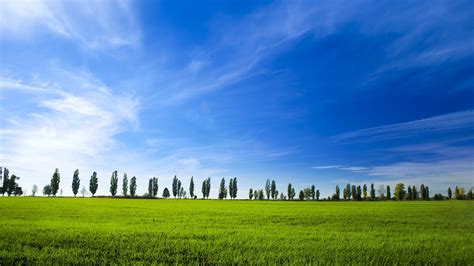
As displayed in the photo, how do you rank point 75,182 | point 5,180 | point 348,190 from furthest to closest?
1. point 348,190
2. point 75,182
3. point 5,180

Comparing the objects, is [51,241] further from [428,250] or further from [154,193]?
[154,193]

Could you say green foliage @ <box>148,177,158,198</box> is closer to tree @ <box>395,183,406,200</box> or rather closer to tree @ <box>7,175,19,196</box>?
tree @ <box>7,175,19,196</box>

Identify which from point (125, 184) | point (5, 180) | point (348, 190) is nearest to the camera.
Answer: point (5, 180)

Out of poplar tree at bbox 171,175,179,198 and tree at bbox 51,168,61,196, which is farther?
poplar tree at bbox 171,175,179,198

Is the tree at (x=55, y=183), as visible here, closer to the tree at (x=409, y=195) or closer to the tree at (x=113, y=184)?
the tree at (x=113, y=184)

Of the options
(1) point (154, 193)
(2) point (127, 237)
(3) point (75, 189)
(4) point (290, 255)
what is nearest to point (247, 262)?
(4) point (290, 255)

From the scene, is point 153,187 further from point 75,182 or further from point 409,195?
point 409,195

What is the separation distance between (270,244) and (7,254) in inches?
349

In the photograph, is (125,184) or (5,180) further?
(125,184)

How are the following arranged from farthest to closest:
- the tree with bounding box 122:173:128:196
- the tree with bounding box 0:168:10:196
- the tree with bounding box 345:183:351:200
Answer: the tree with bounding box 345:183:351:200 → the tree with bounding box 122:173:128:196 → the tree with bounding box 0:168:10:196

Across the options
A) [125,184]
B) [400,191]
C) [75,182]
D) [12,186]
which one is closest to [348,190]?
[400,191]

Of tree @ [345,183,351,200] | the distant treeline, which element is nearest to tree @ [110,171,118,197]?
the distant treeline

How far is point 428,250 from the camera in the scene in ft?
36.8

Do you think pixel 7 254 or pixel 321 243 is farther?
pixel 321 243
